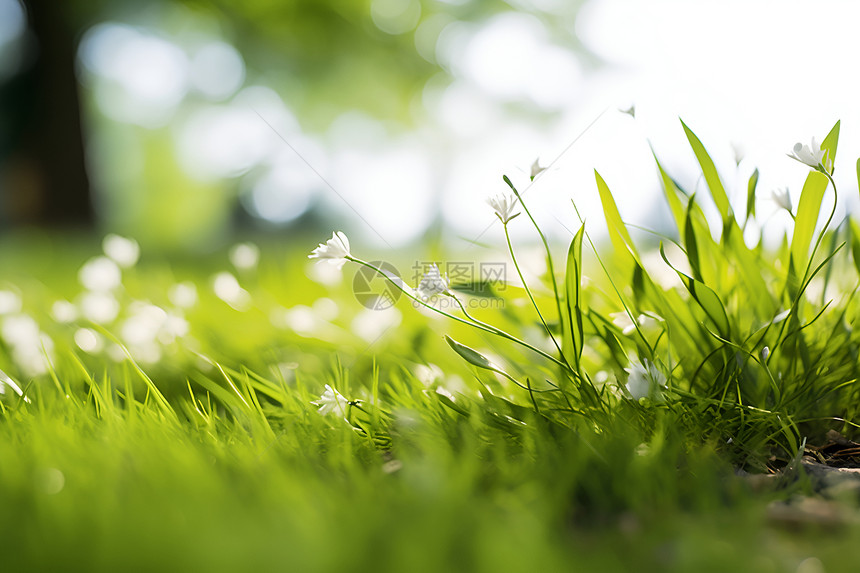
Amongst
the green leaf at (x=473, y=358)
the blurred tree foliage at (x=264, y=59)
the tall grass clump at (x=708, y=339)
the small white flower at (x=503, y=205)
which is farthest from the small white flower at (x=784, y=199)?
the blurred tree foliage at (x=264, y=59)

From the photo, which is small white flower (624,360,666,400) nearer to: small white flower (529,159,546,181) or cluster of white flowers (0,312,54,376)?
small white flower (529,159,546,181)

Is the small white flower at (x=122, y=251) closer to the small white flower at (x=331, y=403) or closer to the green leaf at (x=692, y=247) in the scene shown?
the small white flower at (x=331, y=403)

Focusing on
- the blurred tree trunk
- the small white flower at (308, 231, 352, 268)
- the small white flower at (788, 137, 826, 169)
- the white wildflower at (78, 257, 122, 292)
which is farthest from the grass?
the blurred tree trunk

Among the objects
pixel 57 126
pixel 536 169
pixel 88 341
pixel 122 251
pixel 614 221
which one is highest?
pixel 536 169

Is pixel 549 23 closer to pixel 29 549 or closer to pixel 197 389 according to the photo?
pixel 197 389

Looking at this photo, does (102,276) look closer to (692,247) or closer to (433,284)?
(433,284)

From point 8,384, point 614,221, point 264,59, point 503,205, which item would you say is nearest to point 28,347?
point 8,384
